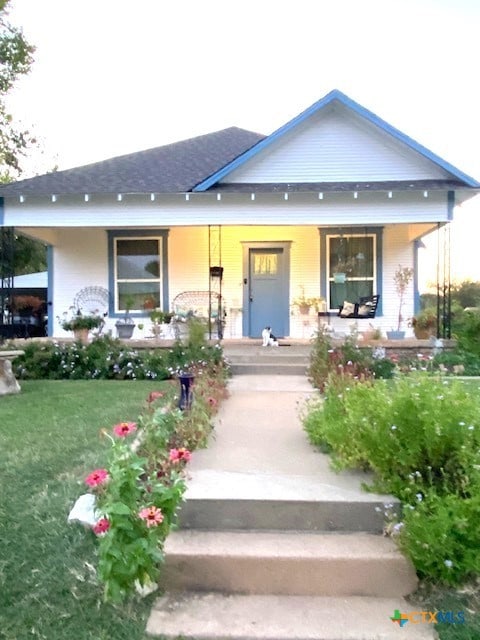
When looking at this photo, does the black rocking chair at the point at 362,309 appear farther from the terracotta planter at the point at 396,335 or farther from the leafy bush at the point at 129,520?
the leafy bush at the point at 129,520

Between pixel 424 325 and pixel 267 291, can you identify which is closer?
pixel 424 325

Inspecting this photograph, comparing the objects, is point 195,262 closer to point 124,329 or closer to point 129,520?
point 124,329

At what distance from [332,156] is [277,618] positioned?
1022cm

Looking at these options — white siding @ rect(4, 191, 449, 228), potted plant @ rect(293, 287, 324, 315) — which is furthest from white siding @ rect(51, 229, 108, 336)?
potted plant @ rect(293, 287, 324, 315)

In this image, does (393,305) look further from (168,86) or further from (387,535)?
(168,86)

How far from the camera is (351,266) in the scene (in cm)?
1248

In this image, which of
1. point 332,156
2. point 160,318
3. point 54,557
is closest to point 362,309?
point 332,156

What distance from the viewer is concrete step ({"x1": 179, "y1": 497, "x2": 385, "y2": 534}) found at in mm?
3404

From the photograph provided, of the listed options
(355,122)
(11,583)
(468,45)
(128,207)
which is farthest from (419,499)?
(468,45)

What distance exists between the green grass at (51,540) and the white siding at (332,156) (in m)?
7.24

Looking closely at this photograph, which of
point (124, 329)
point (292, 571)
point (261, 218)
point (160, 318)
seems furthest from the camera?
point (124, 329)

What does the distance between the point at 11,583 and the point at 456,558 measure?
91.7 inches

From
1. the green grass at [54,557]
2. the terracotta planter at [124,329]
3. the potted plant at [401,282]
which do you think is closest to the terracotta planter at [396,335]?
the potted plant at [401,282]

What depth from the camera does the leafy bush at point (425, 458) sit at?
2.89 meters
